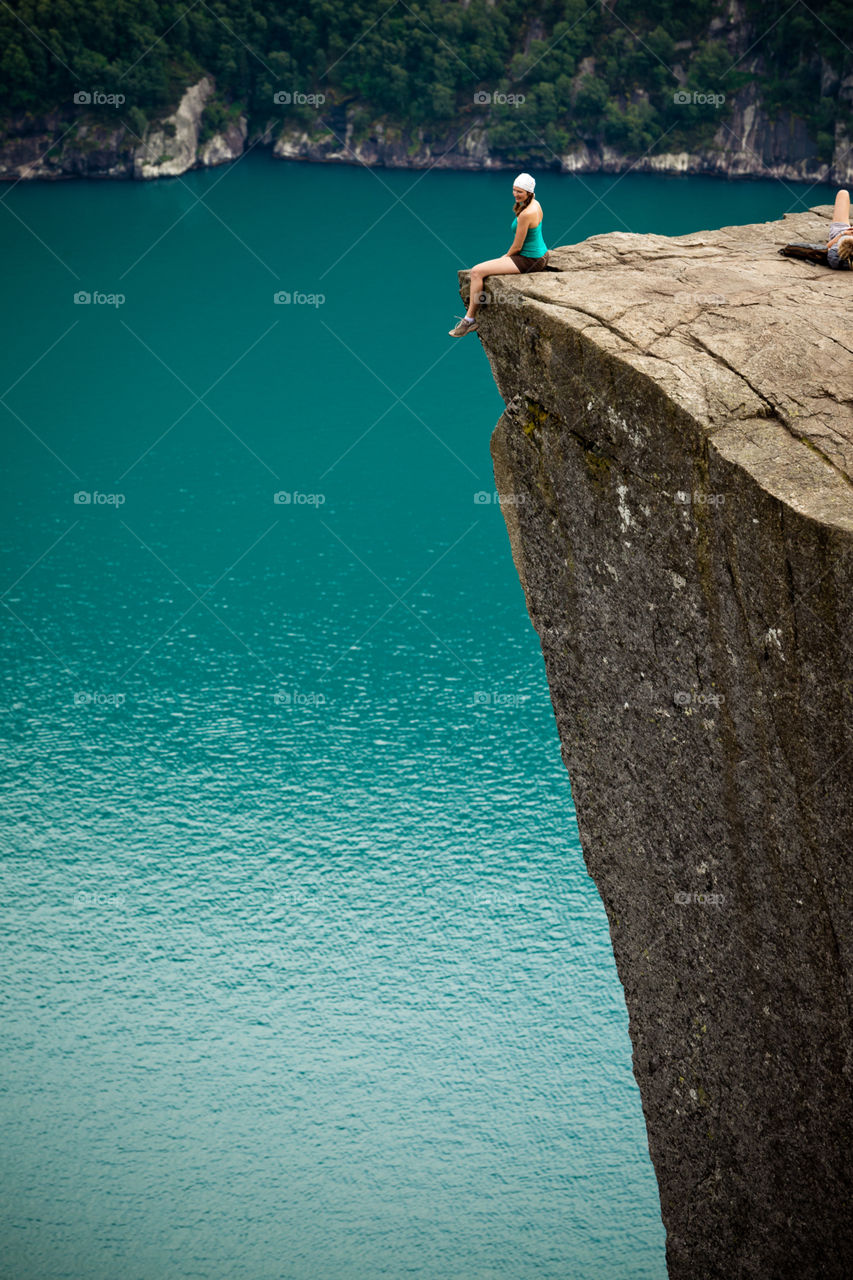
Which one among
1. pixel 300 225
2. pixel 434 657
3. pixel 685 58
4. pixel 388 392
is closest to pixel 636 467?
pixel 434 657

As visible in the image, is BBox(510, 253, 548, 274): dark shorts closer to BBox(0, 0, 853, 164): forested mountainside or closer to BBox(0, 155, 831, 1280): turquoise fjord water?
BBox(0, 155, 831, 1280): turquoise fjord water

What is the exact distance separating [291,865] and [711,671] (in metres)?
12.0

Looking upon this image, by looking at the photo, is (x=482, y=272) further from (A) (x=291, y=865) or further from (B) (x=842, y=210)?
(A) (x=291, y=865)

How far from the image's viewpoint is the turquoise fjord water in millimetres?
13188

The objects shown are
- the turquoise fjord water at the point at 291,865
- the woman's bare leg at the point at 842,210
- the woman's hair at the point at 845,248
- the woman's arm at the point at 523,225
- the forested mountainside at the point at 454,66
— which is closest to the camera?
the woman's arm at the point at 523,225

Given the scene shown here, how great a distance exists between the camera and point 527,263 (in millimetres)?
6926

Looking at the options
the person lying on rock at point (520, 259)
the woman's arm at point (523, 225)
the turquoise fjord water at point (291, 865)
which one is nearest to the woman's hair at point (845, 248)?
the person lying on rock at point (520, 259)

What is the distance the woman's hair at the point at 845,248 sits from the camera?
7086 mm

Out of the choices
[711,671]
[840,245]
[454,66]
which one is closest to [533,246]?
[840,245]

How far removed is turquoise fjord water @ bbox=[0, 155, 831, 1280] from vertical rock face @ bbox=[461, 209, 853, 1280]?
22.6 feet

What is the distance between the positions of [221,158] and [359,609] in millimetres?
35405

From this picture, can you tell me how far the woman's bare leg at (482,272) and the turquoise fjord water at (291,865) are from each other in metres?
10.3

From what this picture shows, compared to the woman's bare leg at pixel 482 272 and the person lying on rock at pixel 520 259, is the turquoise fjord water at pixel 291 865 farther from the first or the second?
the woman's bare leg at pixel 482 272

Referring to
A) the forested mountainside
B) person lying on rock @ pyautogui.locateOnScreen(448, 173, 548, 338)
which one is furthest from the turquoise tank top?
the forested mountainside
